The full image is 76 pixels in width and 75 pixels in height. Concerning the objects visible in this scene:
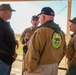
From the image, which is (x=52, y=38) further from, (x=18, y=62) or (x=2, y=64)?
(x=18, y=62)

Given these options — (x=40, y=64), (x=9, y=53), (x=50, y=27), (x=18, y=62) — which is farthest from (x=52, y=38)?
(x=18, y=62)

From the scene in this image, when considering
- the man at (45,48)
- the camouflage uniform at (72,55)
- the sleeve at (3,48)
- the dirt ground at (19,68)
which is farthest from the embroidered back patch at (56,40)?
the dirt ground at (19,68)

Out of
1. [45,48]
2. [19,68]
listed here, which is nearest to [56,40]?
[45,48]

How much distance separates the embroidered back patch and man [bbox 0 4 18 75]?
74 cm

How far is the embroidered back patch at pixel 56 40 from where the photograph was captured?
2258 mm

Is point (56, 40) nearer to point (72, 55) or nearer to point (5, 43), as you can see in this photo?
point (72, 55)

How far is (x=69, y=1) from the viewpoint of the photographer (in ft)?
13.5

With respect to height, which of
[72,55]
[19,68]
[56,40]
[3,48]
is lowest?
[19,68]

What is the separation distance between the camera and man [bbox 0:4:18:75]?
2.61 meters

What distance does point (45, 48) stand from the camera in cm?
220

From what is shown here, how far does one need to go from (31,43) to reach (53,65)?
0.43 meters

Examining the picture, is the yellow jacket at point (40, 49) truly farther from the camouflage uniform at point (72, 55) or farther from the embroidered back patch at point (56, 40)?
the camouflage uniform at point (72, 55)

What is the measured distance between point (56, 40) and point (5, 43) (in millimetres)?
804

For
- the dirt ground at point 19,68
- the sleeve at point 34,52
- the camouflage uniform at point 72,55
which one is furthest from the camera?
the dirt ground at point 19,68
